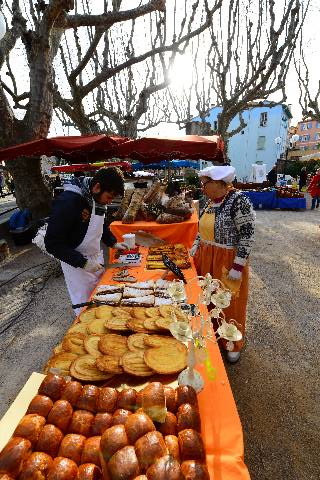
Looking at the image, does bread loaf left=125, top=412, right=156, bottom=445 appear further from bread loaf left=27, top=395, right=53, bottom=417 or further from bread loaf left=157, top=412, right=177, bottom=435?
bread loaf left=27, top=395, right=53, bottom=417

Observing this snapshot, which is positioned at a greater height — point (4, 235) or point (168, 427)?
point (168, 427)

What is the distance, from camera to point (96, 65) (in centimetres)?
1332

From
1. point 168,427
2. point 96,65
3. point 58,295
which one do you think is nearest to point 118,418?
point 168,427

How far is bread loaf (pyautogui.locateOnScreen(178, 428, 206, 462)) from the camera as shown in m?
1.08

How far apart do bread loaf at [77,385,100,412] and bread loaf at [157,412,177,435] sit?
32 centimetres

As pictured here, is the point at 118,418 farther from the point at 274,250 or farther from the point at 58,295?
the point at 274,250

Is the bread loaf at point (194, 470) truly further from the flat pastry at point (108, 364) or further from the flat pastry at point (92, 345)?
the flat pastry at point (92, 345)

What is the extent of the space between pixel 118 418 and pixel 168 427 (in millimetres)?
214

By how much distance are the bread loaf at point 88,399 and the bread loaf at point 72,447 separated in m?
0.13

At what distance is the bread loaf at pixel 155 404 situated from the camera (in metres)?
1.17

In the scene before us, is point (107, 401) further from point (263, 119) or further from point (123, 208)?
point (263, 119)

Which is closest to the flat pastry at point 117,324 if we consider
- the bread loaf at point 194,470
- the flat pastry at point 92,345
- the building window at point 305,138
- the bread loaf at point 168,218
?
the flat pastry at point 92,345

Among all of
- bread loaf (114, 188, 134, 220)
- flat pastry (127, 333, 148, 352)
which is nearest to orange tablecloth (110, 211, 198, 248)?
bread loaf (114, 188, 134, 220)

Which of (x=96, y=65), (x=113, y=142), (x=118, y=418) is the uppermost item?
(x=96, y=65)
